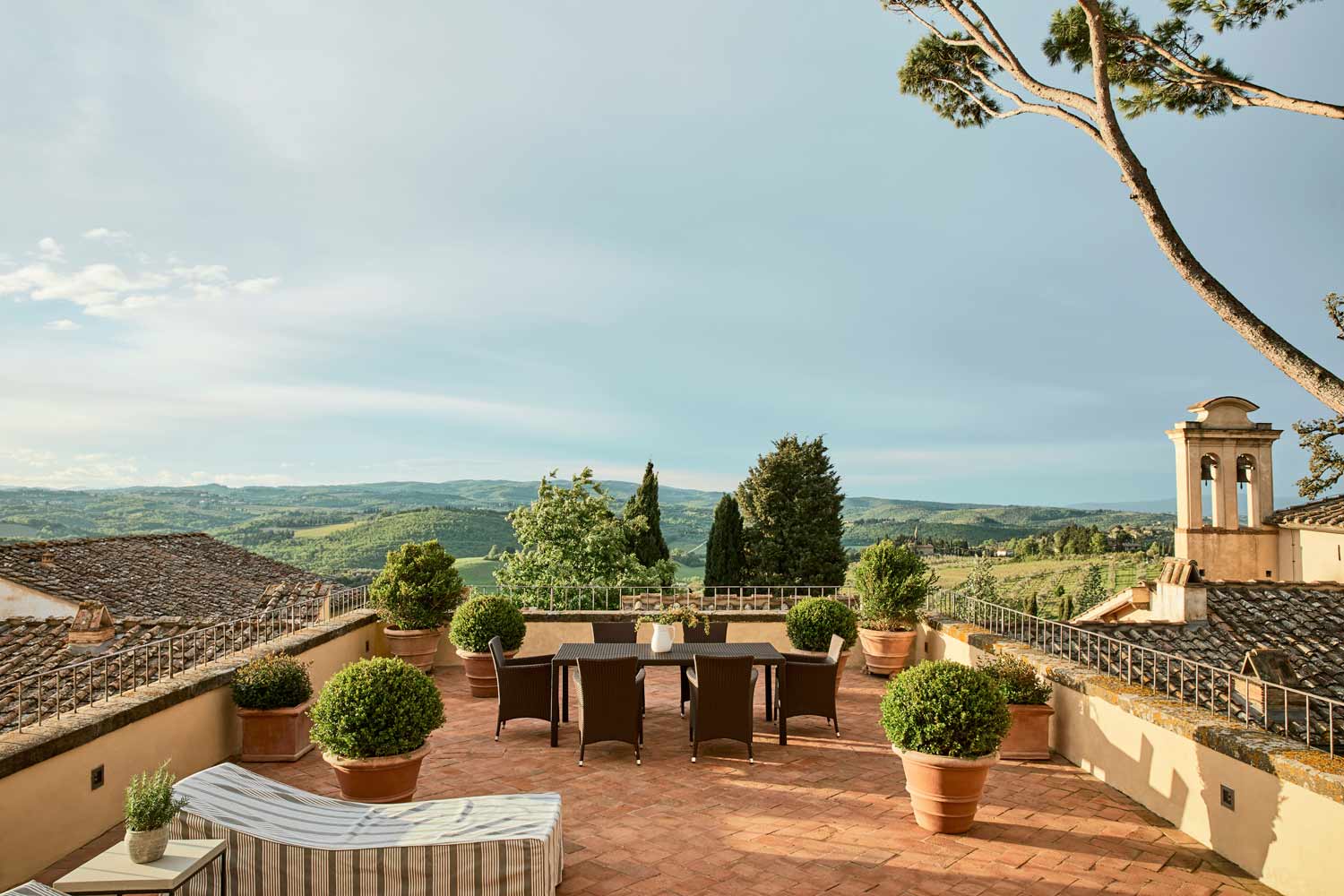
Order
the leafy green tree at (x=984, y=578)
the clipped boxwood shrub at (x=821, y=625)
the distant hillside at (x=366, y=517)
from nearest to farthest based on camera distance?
the clipped boxwood shrub at (x=821, y=625)
the leafy green tree at (x=984, y=578)
the distant hillside at (x=366, y=517)

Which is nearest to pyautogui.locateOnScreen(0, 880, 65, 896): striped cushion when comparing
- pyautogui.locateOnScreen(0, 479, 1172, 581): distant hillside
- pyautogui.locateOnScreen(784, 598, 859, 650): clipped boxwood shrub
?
pyautogui.locateOnScreen(784, 598, 859, 650): clipped boxwood shrub

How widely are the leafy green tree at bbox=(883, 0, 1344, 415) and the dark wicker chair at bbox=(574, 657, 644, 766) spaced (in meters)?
4.78

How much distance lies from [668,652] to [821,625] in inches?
85.1

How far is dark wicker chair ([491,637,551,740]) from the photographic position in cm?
643

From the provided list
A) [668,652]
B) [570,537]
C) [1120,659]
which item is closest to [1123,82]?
[1120,659]

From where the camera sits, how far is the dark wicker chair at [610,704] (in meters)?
5.75

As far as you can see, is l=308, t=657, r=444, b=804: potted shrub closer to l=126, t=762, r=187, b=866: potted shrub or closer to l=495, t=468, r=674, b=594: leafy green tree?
l=126, t=762, r=187, b=866: potted shrub

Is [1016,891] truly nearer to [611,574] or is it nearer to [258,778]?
[258,778]

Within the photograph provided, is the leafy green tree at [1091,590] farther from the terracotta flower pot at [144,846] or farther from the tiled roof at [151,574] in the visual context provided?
the terracotta flower pot at [144,846]

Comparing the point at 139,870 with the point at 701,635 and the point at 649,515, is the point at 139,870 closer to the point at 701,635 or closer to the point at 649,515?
the point at 701,635

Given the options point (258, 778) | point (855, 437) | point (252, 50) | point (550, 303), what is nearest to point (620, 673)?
point (258, 778)

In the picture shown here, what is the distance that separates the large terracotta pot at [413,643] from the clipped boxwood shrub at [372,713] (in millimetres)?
4251

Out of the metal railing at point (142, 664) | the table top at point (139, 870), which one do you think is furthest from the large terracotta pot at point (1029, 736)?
the metal railing at point (142, 664)

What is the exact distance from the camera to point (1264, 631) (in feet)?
38.4
